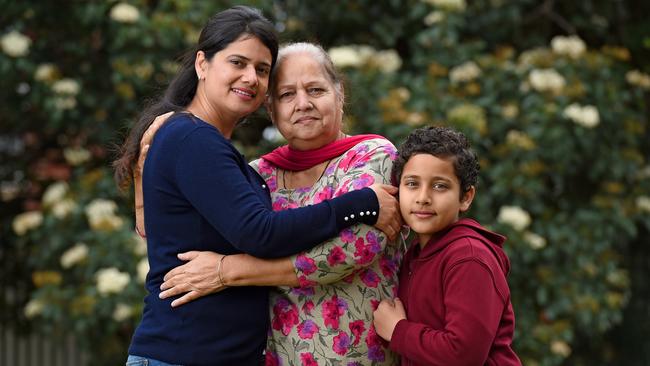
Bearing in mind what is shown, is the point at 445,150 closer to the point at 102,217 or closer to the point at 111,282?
the point at 111,282

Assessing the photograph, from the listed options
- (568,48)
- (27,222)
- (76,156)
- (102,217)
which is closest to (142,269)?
(102,217)

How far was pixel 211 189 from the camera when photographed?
7.71 ft

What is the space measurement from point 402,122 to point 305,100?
2404 mm

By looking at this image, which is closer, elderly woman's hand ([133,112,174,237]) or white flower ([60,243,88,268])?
elderly woman's hand ([133,112,174,237])

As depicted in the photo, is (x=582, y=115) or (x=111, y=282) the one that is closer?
(x=111, y=282)

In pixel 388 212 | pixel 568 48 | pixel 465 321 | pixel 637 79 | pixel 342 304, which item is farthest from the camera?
pixel 637 79

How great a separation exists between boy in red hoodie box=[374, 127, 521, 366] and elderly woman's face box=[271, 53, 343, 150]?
280 mm

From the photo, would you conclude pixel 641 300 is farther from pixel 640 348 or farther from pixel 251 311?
pixel 251 311

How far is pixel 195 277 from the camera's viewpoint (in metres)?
2.42

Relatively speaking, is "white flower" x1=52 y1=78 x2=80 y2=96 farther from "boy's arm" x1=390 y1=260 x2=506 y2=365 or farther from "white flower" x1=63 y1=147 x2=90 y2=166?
"boy's arm" x1=390 y1=260 x2=506 y2=365

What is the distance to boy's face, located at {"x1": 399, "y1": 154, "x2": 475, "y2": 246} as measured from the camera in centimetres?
240

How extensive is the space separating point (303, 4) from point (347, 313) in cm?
371

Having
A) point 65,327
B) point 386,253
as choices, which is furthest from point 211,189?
point 65,327

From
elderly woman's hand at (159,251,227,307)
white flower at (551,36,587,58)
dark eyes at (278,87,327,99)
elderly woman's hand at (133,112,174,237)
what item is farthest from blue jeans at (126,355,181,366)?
white flower at (551,36,587,58)
